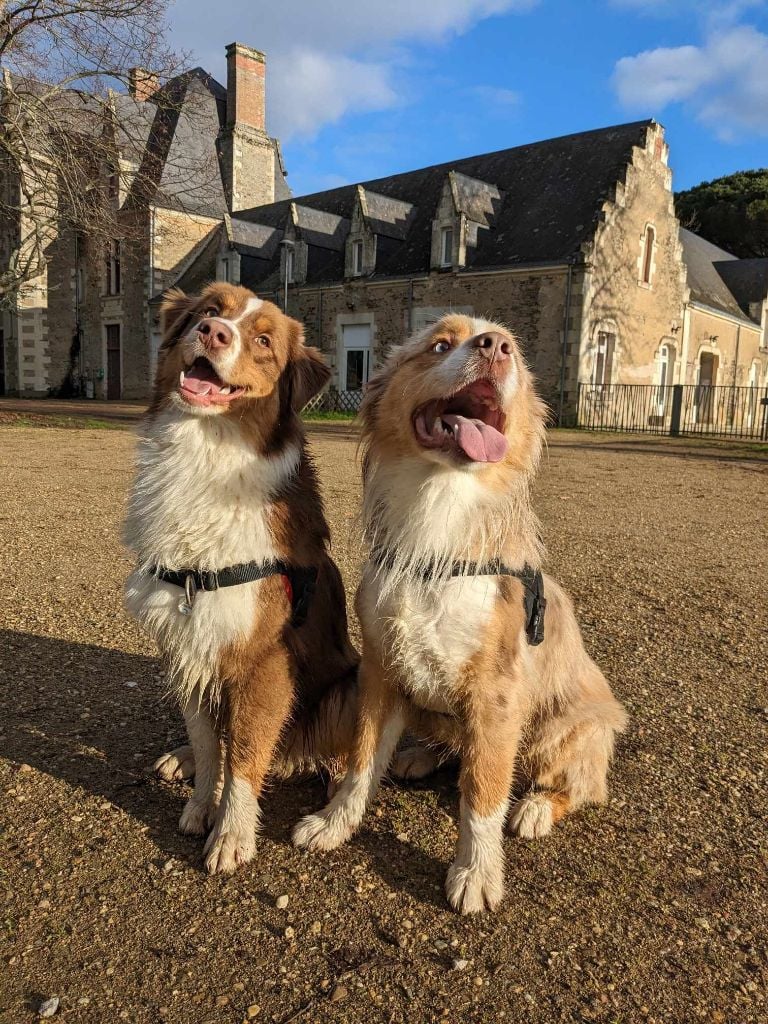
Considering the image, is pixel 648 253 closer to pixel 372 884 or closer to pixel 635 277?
pixel 635 277

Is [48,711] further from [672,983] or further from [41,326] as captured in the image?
[41,326]

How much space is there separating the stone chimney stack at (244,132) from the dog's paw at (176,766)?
3968cm

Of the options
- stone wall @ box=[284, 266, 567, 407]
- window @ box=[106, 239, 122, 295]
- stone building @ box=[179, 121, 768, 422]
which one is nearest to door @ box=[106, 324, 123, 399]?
window @ box=[106, 239, 122, 295]

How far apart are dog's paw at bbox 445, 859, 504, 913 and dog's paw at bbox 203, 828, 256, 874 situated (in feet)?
2.34

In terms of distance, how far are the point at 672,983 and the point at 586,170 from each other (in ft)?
93.9

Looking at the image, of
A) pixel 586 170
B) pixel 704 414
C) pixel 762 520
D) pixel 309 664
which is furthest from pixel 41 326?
pixel 309 664

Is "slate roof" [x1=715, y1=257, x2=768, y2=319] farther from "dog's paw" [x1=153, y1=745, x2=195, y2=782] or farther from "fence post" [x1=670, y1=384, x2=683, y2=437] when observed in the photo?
"dog's paw" [x1=153, y1=745, x2=195, y2=782]

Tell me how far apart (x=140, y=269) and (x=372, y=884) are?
38.1m

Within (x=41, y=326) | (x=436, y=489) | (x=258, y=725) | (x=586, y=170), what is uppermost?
(x=586, y=170)

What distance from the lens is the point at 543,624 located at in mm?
2586

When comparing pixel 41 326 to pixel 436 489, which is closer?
pixel 436 489

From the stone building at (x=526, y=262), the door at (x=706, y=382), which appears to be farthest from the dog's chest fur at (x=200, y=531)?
the door at (x=706, y=382)

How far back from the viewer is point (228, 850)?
8.04ft

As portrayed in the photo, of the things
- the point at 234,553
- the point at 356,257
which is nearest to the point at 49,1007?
the point at 234,553
